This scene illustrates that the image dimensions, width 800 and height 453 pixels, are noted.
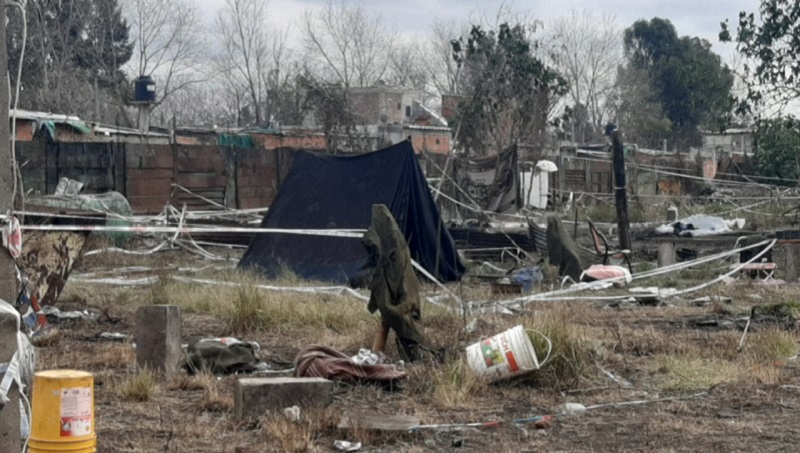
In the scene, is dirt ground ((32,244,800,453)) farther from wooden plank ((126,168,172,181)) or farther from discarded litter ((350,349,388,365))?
wooden plank ((126,168,172,181))

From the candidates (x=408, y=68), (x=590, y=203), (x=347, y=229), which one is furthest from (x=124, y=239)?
(x=408, y=68)

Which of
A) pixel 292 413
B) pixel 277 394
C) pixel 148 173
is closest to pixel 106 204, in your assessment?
pixel 148 173

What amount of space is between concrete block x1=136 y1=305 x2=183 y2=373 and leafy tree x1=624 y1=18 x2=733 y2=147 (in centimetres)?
4825

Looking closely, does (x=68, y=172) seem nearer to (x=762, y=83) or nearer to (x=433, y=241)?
(x=433, y=241)

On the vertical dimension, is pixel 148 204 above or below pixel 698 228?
above

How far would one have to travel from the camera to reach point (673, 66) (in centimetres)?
6091

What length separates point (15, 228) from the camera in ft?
15.3

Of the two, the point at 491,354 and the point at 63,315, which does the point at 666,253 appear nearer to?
the point at 63,315

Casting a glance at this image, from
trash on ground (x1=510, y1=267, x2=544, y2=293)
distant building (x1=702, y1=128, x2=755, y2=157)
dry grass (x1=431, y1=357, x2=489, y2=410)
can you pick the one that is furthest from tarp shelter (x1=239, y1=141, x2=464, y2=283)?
distant building (x1=702, y1=128, x2=755, y2=157)

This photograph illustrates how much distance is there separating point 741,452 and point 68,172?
1761 centimetres

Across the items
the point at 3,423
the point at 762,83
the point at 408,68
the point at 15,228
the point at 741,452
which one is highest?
the point at 408,68

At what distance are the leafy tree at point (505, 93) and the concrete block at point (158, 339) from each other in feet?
66.2

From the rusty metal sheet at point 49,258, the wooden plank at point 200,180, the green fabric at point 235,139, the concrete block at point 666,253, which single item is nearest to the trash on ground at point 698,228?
the concrete block at point 666,253

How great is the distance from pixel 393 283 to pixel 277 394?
6.97 feet
